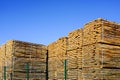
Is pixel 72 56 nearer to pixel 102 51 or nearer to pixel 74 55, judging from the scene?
pixel 74 55

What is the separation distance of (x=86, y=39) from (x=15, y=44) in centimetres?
Answer: 522

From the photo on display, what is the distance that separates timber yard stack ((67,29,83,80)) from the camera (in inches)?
445

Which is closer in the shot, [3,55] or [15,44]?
[15,44]

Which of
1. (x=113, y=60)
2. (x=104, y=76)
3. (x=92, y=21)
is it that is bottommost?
(x=104, y=76)

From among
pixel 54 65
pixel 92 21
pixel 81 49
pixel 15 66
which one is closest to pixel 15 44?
pixel 15 66

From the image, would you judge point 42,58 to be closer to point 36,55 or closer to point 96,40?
point 36,55

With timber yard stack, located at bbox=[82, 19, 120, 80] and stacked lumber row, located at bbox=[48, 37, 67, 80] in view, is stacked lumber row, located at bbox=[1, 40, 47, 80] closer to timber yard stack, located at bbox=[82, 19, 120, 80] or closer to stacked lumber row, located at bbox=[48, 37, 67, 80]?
stacked lumber row, located at bbox=[48, 37, 67, 80]

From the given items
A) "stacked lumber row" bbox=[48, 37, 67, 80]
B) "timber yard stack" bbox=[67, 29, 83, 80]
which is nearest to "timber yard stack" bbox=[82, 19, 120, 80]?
"timber yard stack" bbox=[67, 29, 83, 80]

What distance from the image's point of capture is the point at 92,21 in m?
10.2

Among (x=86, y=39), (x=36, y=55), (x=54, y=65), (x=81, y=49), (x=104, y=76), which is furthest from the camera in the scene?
(x=36, y=55)

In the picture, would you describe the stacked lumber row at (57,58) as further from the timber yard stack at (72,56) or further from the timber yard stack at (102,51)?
the timber yard stack at (102,51)

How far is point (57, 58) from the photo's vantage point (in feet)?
45.8

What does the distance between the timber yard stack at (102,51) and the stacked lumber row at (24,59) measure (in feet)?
16.8

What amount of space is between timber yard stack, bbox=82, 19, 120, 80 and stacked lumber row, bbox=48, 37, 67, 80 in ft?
9.27
